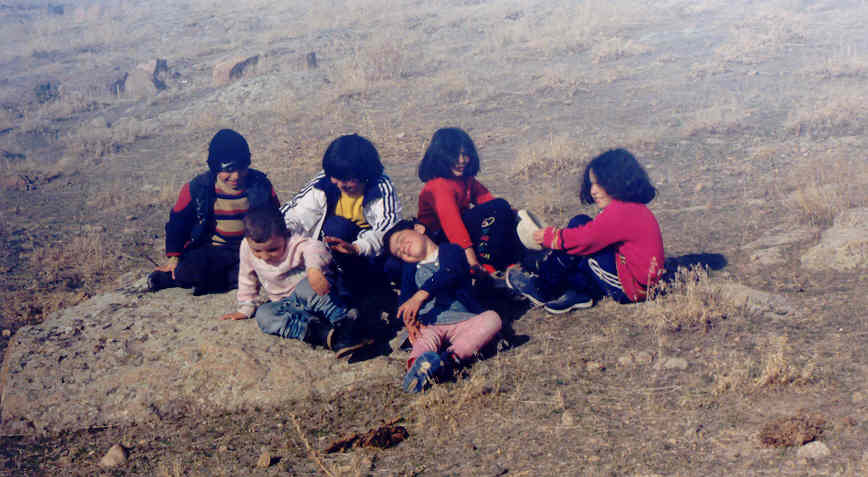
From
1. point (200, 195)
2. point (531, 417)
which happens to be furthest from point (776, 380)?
point (200, 195)

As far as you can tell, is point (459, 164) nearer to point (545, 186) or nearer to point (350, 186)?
point (350, 186)

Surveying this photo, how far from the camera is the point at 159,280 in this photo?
4.63m

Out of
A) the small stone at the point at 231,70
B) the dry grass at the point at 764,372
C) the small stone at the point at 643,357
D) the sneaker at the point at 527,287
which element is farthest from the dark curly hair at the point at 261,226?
the small stone at the point at 231,70

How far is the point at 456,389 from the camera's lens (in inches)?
131

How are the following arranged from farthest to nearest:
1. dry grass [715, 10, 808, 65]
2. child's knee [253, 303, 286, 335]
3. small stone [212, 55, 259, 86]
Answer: small stone [212, 55, 259, 86], dry grass [715, 10, 808, 65], child's knee [253, 303, 286, 335]

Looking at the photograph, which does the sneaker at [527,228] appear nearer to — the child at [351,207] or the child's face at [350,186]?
the child at [351,207]

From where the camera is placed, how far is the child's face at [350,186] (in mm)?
4293

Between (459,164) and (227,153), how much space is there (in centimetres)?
163

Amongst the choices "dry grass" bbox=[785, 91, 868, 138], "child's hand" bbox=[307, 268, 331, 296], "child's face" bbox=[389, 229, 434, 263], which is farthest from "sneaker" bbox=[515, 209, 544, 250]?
"dry grass" bbox=[785, 91, 868, 138]

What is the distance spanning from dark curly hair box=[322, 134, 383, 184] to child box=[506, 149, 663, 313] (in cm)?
124

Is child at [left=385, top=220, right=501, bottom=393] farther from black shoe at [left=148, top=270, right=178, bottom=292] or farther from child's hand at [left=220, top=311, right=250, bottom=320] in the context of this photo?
black shoe at [left=148, top=270, right=178, bottom=292]

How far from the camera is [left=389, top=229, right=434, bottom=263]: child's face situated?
394 centimetres

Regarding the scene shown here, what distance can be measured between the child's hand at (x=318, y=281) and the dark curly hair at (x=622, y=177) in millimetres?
1791

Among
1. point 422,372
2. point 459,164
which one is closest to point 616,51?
point 459,164
